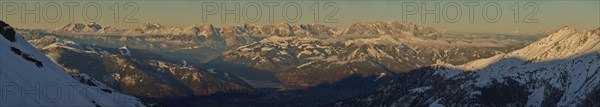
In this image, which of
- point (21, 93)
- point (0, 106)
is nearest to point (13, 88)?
point (21, 93)

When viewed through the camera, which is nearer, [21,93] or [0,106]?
[0,106]

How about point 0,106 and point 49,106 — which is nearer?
point 0,106

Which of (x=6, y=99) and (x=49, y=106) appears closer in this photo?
(x=6, y=99)

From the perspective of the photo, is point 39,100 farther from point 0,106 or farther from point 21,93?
point 0,106

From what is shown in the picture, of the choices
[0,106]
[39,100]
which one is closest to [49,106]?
[39,100]

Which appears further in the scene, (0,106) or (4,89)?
(4,89)

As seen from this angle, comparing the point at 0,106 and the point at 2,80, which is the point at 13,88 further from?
the point at 0,106
